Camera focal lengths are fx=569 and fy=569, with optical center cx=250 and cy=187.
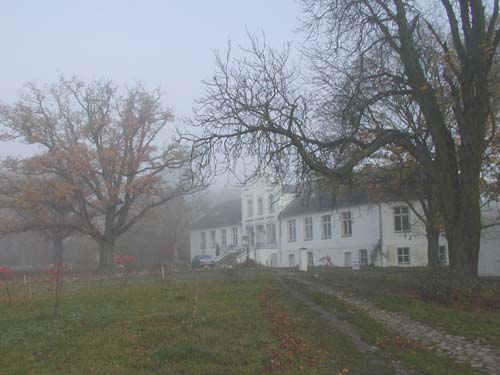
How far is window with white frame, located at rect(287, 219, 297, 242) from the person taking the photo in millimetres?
53750

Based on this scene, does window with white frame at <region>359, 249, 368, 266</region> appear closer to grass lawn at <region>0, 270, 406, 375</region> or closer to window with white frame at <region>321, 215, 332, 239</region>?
window with white frame at <region>321, 215, 332, 239</region>

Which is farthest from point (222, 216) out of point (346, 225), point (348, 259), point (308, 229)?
point (348, 259)

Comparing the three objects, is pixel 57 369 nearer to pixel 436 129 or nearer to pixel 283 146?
pixel 283 146

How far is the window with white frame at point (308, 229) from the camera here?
5144 cm

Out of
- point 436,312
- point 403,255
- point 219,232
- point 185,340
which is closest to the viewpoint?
point 185,340

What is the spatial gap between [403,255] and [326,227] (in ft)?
28.6

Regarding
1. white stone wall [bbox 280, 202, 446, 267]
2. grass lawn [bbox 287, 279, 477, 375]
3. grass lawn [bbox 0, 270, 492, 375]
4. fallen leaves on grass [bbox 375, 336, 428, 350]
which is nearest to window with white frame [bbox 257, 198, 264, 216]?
white stone wall [bbox 280, 202, 446, 267]

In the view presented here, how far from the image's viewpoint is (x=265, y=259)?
186ft

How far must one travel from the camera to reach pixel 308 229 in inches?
2036

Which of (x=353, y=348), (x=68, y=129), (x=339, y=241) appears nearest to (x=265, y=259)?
(x=339, y=241)

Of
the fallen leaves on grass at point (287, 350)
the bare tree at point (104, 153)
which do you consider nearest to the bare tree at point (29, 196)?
the bare tree at point (104, 153)

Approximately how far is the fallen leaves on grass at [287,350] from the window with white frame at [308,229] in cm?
3755

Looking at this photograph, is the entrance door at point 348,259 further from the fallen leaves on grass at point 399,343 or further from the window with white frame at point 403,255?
the fallen leaves on grass at point 399,343

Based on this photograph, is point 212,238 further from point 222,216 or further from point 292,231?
point 292,231
